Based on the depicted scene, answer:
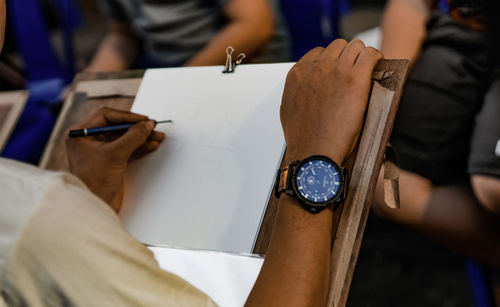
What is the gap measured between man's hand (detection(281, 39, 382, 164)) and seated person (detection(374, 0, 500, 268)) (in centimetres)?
43

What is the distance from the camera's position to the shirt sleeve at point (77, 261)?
0.50 metres

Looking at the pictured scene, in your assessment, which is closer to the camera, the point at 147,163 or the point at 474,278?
the point at 147,163

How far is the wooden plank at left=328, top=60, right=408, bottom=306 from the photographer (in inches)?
24.5

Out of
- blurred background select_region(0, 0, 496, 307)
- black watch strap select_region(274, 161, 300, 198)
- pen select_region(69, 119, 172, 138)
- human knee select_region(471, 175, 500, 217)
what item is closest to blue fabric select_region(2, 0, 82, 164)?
blurred background select_region(0, 0, 496, 307)

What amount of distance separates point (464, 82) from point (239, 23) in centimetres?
56

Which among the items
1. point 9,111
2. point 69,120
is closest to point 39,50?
point 9,111

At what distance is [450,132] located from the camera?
104cm

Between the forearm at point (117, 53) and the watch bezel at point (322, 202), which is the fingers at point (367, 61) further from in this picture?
the forearm at point (117, 53)

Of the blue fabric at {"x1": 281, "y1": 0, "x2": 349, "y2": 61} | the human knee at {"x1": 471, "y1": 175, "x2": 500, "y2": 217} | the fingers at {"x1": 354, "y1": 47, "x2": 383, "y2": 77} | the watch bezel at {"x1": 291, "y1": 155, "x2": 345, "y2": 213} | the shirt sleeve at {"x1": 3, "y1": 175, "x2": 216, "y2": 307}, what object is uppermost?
the blue fabric at {"x1": 281, "y1": 0, "x2": 349, "y2": 61}

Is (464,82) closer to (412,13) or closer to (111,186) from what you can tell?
(412,13)

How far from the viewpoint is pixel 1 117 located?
1191mm

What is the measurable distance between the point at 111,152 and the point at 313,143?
38 centimetres

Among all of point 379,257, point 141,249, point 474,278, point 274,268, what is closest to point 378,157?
point 274,268

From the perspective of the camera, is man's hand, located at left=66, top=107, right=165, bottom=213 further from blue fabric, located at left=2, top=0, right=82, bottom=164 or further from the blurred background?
blue fabric, located at left=2, top=0, right=82, bottom=164
